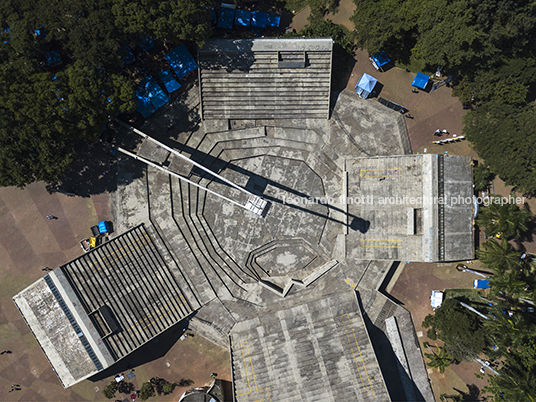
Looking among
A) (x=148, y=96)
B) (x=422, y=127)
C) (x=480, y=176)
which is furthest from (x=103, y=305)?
(x=480, y=176)

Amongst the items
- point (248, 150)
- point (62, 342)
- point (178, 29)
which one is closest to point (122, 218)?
point (62, 342)

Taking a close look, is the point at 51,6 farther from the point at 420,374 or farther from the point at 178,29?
the point at 420,374

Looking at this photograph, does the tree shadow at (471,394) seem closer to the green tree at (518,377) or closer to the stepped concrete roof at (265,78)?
the green tree at (518,377)

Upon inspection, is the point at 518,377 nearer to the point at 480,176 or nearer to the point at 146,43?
the point at 480,176

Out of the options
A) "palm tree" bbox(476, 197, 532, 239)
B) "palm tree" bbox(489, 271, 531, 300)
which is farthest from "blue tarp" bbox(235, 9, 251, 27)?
"palm tree" bbox(489, 271, 531, 300)

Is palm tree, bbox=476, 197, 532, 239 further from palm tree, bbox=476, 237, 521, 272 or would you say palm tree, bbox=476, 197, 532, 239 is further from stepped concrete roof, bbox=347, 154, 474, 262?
stepped concrete roof, bbox=347, 154, 474, 262
